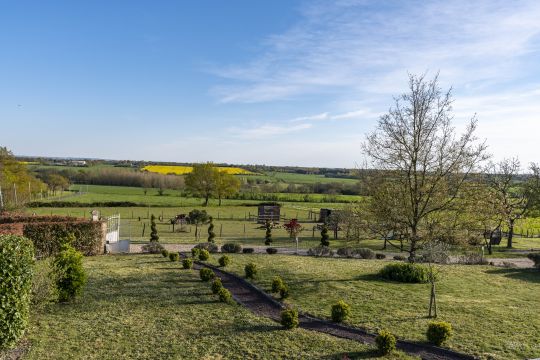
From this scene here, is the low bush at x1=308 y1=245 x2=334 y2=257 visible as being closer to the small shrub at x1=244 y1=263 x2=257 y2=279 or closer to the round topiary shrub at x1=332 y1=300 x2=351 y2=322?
the small shrub at x1=244 y1=263 x2=257 y2=279

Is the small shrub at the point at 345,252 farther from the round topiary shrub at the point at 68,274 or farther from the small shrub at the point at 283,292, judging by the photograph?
the round topiary shrub at the point at 68,274

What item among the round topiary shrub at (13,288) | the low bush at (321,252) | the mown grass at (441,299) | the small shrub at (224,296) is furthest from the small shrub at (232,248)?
the round topiary shrub at (13,288)

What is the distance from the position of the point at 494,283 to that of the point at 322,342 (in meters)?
13.4

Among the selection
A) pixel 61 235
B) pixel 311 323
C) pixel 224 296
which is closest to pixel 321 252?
pixel 224 296

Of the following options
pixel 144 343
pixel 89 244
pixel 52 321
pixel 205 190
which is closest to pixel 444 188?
pixel 144 343

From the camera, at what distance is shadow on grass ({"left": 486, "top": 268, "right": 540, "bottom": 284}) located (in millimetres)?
22745

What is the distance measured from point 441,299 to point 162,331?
11.3 m

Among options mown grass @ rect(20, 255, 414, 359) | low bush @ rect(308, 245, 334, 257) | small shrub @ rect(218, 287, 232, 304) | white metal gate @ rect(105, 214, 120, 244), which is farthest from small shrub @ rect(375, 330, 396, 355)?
white metal gate @ rect(105, 214, 120, 244)

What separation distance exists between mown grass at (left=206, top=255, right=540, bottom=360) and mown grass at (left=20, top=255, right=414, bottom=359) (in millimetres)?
2639

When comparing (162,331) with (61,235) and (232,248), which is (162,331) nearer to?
(232,248)

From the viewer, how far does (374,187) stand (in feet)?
66.7

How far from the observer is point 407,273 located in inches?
772

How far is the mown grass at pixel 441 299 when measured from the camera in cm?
1255

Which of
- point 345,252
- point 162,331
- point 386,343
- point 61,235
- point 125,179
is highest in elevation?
point 125,179
